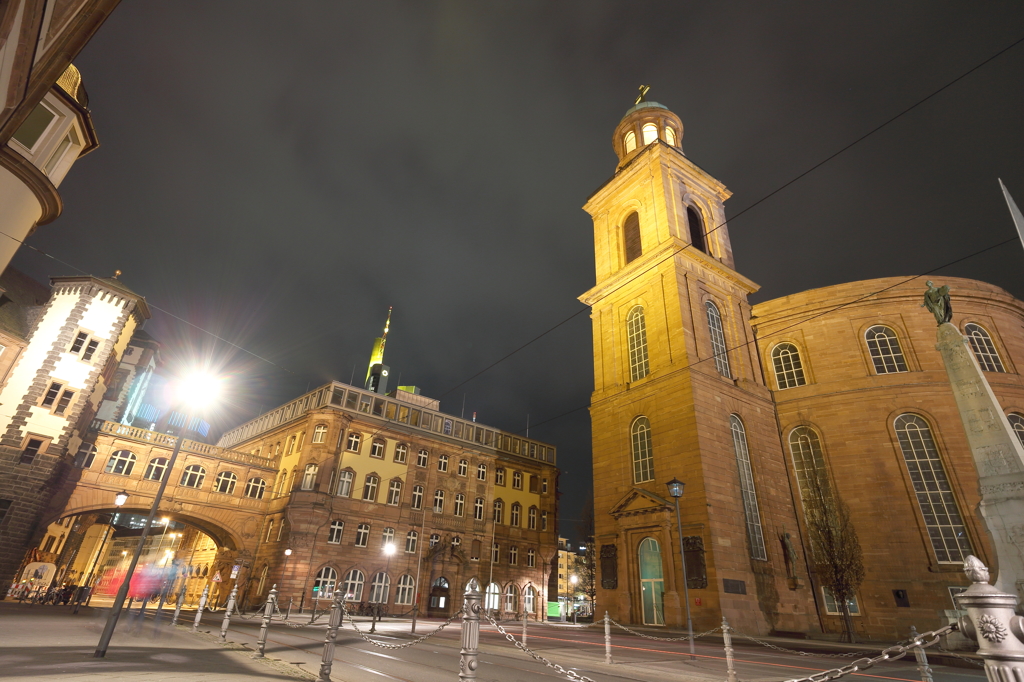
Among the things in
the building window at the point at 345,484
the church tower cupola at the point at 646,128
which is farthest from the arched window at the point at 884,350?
the building window at the point at 345,484

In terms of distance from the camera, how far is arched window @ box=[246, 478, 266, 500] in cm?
3703

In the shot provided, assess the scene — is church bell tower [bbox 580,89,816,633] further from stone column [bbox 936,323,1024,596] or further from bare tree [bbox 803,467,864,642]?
stone column [bbox 936,323,1024,596]

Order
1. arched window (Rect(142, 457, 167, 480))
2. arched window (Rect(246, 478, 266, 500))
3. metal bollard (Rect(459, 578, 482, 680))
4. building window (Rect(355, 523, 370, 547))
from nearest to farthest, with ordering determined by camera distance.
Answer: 1. metal bollard (Rect(459, 578, 482, 680))
2. arched window (Rect(142, 457, 167, 480))
3. building window (Rect(355, 523, 370, 547))
4. arched window (Rect(246, 478, 266, 500))

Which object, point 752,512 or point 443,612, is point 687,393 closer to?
point 752,512

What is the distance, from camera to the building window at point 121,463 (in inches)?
1205

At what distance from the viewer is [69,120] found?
60.3ft

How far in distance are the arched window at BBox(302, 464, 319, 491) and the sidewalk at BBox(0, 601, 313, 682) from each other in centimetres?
2182

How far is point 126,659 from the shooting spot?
339 inches

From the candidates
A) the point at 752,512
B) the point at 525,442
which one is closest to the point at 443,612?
the point at 525,442

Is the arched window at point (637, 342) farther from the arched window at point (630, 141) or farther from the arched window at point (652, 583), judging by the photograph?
the arched window at point (630, 141)

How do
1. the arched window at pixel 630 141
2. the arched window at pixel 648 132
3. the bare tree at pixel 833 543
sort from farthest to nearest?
the arched window at pixel 630 141 < the arched window at pixel 648 132 < the bare tree at pixel 833 543

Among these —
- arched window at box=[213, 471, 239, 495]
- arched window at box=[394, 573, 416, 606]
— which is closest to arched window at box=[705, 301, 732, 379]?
arched window at box=[394, 573, 416, 606]

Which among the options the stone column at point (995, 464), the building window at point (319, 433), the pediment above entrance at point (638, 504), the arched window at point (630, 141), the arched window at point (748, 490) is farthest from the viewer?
the arched window at point (630, 141)

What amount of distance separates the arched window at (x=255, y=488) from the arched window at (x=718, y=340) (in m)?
34.2
